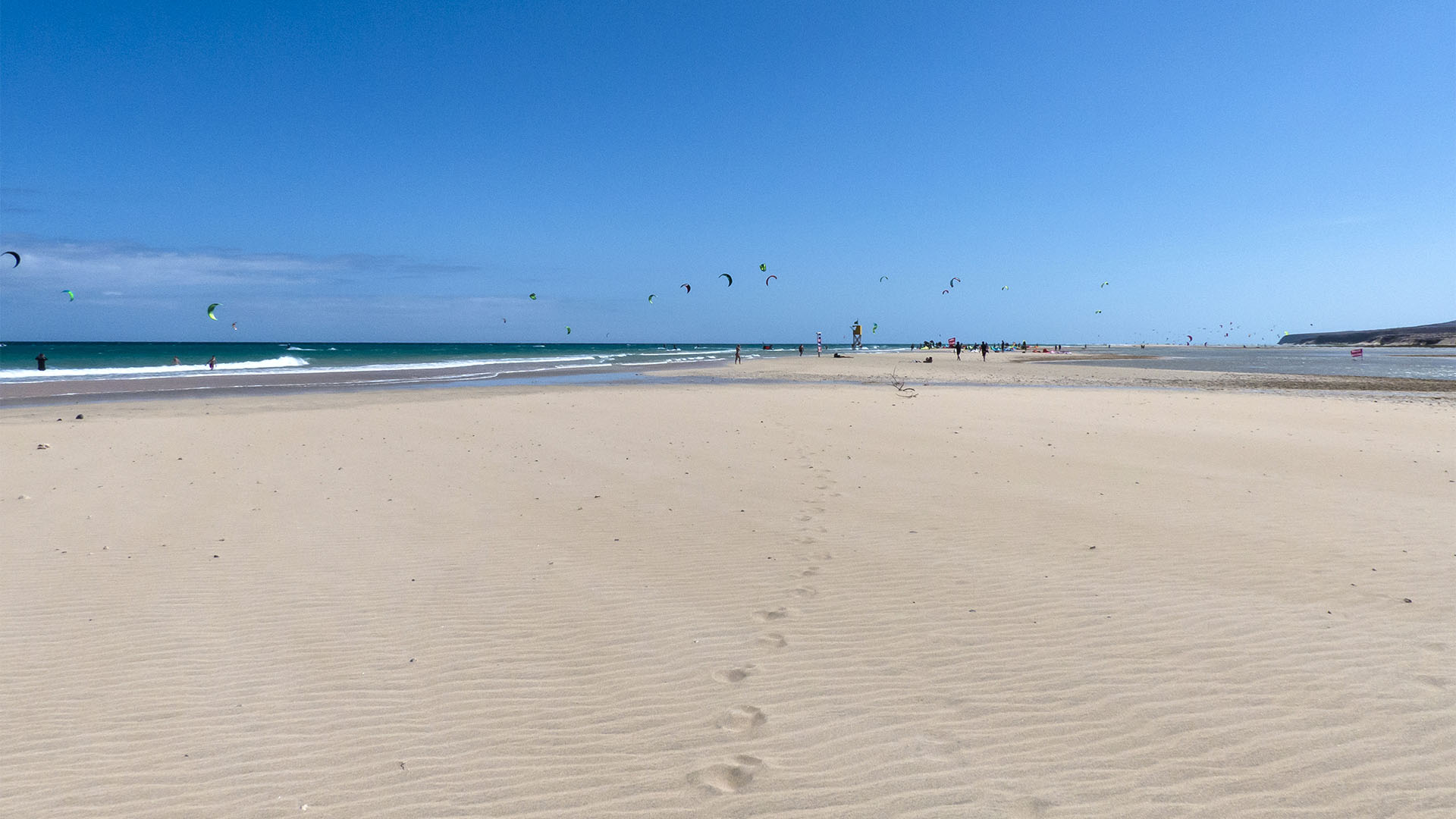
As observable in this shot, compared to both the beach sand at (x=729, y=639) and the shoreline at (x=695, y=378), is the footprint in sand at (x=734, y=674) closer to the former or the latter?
the beach sand at (x=729, y=639)

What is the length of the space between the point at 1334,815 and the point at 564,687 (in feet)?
12.9

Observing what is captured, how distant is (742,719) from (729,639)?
103cm

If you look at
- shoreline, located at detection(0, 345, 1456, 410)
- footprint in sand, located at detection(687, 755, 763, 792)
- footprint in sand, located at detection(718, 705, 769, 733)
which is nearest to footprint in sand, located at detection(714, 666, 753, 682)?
footprint in sand, located at detection(718, 705, 769, 733)

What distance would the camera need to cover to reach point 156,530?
753cm

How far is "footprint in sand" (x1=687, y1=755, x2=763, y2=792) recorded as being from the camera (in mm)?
3428

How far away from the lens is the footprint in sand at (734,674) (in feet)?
14.6

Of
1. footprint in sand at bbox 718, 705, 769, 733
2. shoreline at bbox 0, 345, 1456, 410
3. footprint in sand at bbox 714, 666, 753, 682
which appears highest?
shoreline at bbox 0, 345, 1456, 410

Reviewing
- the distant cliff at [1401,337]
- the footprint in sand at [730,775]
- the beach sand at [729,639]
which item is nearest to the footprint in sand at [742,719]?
the beach sand at [729,639]

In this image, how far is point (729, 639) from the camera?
5016mm

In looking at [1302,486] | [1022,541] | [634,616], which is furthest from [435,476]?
[1302,486]

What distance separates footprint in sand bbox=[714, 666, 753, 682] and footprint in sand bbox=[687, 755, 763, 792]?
2.59 feet

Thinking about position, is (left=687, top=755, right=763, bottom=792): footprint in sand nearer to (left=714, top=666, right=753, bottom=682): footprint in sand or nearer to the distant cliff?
(left=714, top=666, right=753, bottom=682): footprint in sand

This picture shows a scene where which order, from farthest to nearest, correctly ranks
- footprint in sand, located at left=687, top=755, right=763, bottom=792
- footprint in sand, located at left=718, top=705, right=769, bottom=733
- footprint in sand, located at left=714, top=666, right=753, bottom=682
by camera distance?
footprint in sand, located at left=714, top=666, right=753, bottom=682
footprint in sand, located at left=718, top=705, right=769, bottom=733
footprint in sand, located at left=687, top=755, right=763, bottom=792

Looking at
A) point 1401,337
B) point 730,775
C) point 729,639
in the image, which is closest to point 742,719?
point 730,775
